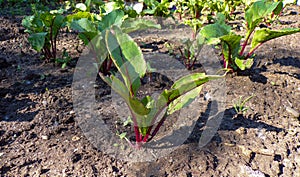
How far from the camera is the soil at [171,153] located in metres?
1.54

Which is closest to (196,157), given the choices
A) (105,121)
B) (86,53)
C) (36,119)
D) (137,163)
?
(137,163)

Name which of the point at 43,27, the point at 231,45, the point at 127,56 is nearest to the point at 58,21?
the point at 43,27

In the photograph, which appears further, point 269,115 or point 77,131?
point 269,115

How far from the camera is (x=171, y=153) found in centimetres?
162

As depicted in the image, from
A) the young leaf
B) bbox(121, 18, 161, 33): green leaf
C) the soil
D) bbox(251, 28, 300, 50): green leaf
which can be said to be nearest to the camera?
the young leaf

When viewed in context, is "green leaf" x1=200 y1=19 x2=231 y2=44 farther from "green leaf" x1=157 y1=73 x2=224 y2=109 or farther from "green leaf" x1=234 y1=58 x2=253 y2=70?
"green leaf" x1=157 y1=73 x2=224 y2=109

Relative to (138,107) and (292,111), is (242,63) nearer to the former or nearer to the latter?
(292,111)

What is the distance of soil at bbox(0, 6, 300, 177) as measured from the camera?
154 cm

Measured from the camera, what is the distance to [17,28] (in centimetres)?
330

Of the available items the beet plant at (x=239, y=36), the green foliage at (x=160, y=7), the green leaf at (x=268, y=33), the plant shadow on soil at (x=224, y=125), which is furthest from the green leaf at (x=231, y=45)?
the green foliage at (x=160, y=7)

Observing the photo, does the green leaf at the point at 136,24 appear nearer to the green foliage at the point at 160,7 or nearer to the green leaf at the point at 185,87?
the green leaf at the point at 185,87

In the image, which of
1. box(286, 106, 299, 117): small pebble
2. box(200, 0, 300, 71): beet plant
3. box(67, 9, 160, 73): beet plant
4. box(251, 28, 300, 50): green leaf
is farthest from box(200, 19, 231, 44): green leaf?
box(286, 106, 299, 117): small pebble

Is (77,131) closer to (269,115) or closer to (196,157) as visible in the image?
(196,157)

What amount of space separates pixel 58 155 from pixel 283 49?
7.17 feet
